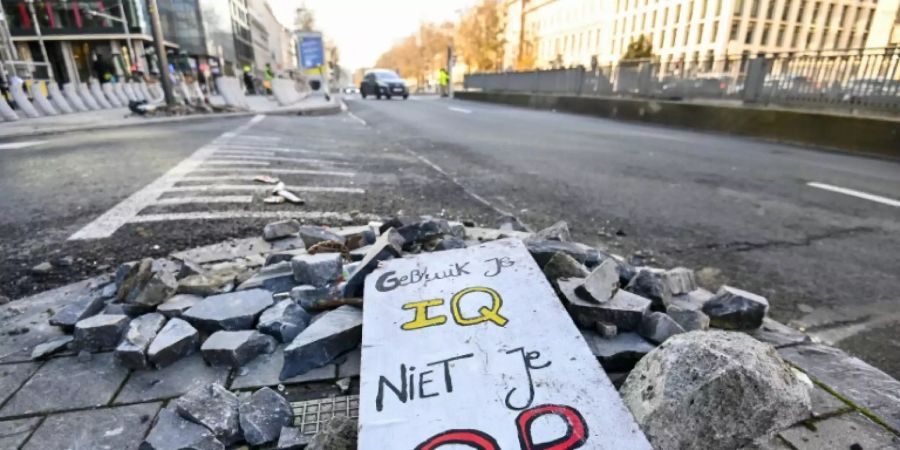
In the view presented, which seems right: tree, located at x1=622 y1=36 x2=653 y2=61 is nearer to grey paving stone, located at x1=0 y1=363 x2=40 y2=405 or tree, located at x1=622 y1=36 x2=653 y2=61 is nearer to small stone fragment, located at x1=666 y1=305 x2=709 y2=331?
small stone fragment, located at x1=666 y1=305 x2=709 y2=331

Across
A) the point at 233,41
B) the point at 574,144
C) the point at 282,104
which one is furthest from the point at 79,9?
the point at 574,144

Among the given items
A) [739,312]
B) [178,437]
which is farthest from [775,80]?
[178,437]

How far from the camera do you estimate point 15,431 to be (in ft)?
4.42

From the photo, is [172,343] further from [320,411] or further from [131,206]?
[131,206]

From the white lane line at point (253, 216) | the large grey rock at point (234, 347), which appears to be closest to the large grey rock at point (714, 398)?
the large grey rock at point (234, 347)

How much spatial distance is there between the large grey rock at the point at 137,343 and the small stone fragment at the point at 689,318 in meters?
1.98

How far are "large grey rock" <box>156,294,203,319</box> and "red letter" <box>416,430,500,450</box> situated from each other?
1.31 metres

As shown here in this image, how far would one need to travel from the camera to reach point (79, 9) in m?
37.2

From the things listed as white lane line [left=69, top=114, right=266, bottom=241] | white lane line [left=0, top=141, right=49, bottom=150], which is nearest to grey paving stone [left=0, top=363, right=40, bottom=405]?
white lane line [left=69, top=114, right=266, bottom=241]

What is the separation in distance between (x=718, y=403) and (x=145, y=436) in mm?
1606

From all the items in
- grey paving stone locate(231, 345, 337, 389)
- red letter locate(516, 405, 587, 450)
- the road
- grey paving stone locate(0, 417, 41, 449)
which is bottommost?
the road

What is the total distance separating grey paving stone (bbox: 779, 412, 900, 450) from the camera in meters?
1.23

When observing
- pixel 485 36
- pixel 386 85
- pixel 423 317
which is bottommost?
pixel 423 317

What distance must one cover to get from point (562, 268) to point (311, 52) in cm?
2940
